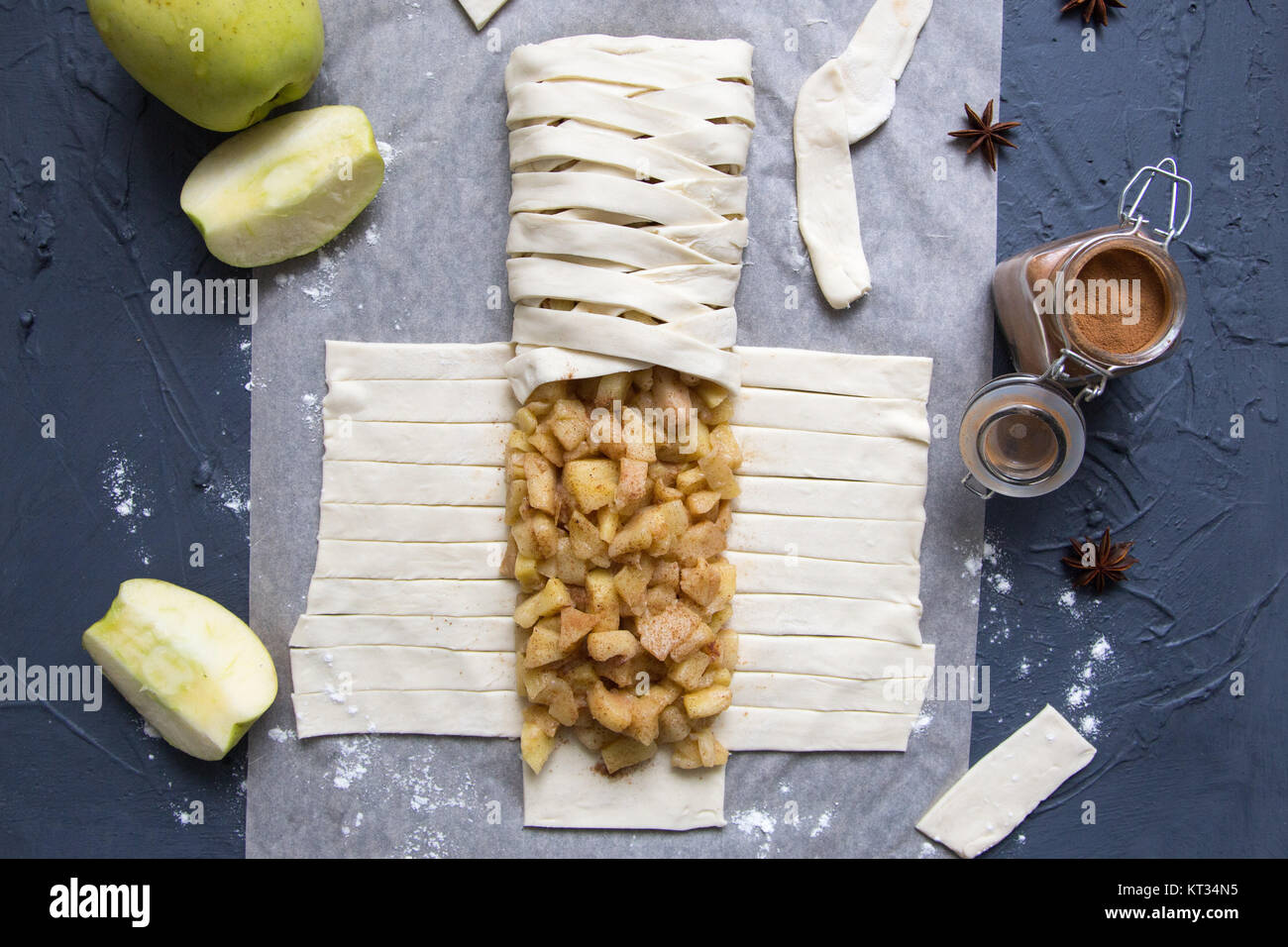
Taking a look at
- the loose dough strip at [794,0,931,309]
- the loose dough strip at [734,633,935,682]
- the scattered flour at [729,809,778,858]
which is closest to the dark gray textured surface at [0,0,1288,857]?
the loose dough strip at [734,633,935,682]

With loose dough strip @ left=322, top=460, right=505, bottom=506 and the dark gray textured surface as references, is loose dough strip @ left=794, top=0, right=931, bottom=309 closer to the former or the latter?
the dark gray textured surface

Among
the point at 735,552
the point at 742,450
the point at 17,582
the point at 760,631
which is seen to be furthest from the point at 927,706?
the point at 17,582

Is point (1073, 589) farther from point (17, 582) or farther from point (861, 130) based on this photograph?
point (17, 582)

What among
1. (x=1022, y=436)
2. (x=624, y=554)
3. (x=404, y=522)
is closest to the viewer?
(x=624, y=554)

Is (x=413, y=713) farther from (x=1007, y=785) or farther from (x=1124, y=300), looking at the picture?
(x=1124, y=300)

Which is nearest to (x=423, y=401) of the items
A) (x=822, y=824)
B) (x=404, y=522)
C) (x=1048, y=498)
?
(x=404, y=522)
